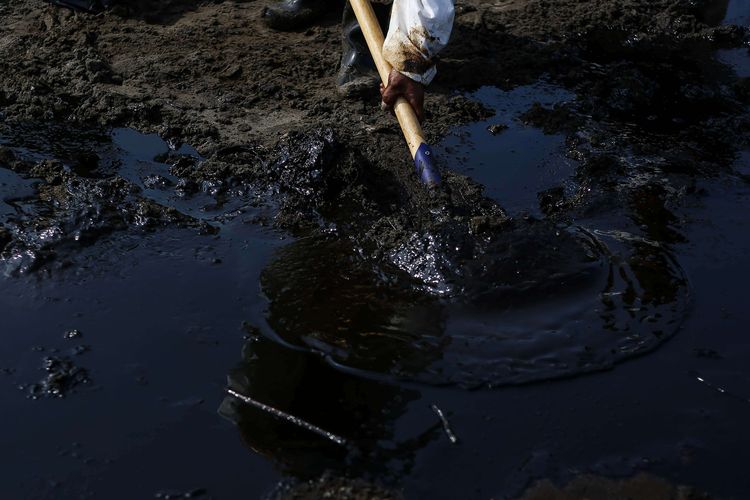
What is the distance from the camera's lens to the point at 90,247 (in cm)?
396

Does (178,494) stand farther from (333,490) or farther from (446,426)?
(446,426)

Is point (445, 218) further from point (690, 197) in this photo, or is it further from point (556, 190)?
point (690, 197)

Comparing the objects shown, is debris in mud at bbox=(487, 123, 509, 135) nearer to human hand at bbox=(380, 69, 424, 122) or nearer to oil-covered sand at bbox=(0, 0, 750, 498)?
oil-covered sand at bbox=(0, 0, 750, 498)

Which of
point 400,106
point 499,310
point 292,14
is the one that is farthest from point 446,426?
point 292,14

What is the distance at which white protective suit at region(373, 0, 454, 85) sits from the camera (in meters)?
3.93

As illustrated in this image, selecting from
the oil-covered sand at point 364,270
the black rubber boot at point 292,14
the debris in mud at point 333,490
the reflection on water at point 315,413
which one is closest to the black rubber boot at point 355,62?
the oil-covered sand at point 364,270

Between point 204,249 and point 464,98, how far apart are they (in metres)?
2.06

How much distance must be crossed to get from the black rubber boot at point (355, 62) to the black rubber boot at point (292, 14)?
1.81 ft

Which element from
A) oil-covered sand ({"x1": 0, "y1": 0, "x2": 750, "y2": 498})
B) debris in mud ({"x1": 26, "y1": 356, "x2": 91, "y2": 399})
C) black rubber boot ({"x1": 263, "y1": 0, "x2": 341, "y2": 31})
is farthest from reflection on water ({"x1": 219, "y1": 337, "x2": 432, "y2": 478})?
black rubber boot ({"x1": 263, "y1": 0, "x2": 341, "y2": 31})

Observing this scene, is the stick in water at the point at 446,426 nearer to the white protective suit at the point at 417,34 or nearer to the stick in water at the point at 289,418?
the stick in water at the point at 289,418

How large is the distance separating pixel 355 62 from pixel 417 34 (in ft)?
4.58

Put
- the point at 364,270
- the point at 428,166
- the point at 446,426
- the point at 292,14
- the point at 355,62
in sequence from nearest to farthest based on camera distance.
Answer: the point at 446,426, the point at 364,270, the point at 428,166, the point at 355,62, the point at 292,14

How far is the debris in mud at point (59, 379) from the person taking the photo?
123 inches

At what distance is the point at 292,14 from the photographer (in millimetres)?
6008
